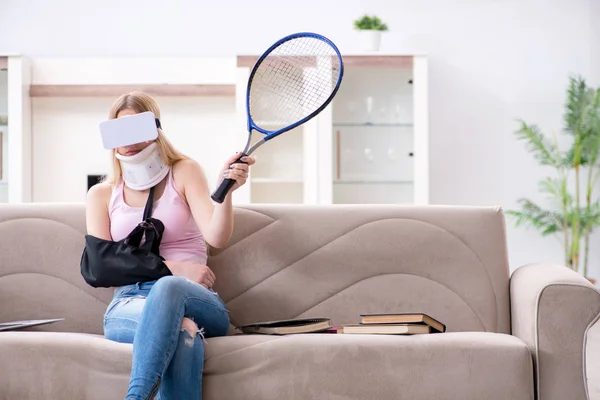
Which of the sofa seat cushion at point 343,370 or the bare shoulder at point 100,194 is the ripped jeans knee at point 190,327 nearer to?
the sofa seat cushion at point 343,370

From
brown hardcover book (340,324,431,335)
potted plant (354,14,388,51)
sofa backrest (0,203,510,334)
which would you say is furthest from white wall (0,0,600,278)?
brown hardcover book (340,324,431,335)

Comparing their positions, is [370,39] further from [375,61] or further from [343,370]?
[343,370]

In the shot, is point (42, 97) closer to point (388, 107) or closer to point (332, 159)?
point (332, 159)

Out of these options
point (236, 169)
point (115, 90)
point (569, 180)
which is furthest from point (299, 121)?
point (569, 180)

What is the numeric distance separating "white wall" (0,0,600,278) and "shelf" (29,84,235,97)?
15.3 inches

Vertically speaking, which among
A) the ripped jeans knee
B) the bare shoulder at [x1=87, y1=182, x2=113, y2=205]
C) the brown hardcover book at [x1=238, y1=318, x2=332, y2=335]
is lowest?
the brown hardcover book at [x1=238, y1=318, x2=332, y2=335]

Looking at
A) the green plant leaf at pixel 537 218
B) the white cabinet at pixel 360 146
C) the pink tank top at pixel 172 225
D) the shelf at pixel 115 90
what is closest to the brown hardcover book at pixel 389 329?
the pink tank top at pixel 172 225

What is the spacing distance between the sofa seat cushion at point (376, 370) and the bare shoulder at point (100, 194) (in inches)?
27.9

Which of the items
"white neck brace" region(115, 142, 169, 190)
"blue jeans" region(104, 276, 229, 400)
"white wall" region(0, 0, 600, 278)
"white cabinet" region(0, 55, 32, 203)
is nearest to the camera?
"blue jeans" region(104, 276, 229, 400)

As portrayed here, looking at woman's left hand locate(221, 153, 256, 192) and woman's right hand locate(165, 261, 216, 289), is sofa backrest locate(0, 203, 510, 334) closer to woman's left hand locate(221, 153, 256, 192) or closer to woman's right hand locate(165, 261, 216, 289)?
woman's right hand locate(165, 261, 216, 289)

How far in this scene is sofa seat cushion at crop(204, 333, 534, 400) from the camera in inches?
75.4

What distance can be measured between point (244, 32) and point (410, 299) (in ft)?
11.3

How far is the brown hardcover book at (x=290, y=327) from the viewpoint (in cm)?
209

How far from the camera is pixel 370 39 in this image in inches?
203
